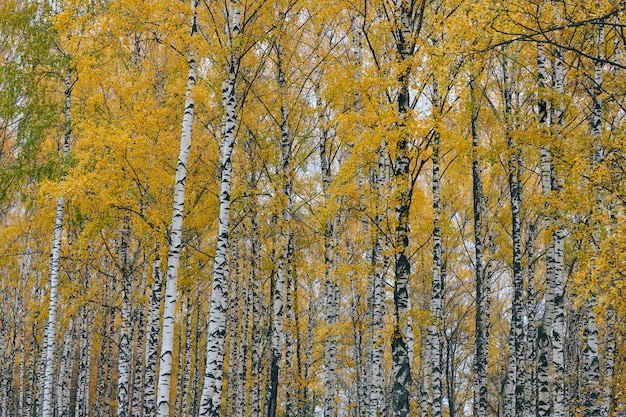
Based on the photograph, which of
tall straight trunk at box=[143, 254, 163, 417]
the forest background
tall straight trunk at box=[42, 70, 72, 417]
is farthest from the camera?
tall straight trunk at box=[42, 70, 72, 417]

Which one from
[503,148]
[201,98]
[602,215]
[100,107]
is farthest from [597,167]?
[100,107]

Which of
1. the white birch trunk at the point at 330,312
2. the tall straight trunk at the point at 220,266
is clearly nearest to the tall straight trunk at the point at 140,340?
the white birch trunk at the point at 330,312

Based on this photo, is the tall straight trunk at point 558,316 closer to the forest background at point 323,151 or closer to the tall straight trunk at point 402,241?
the forest background at point 323,151

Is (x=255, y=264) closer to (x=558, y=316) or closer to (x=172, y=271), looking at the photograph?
(x=172, y=271)

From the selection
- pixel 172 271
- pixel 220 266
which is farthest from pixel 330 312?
pixel 172 271

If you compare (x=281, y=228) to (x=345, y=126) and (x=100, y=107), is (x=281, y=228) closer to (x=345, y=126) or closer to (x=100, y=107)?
(x=345, y=126)

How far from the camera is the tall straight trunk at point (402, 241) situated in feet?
29.4

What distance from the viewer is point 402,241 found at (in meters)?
9.28

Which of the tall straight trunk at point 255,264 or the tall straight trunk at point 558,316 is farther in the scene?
the tall straight trunk at point 255,264

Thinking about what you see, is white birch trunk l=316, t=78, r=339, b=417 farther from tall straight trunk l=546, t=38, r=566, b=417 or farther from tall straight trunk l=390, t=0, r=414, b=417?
tall straight trunk l=546, t=38, r=566, b=417

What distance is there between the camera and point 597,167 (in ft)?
29.3

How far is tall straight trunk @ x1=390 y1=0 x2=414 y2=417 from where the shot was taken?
353 inches

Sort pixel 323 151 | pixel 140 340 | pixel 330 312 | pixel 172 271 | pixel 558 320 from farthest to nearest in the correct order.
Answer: pixel 140 340
pixel 323 151
pixel 330 312
pixel 558 320
pixel 172 271

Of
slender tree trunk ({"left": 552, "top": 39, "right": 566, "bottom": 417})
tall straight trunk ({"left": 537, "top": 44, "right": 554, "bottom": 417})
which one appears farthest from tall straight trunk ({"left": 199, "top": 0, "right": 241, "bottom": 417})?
slender tree trunk ({"left": 552, "top": 39, "right": 566, "bottom": 417})
